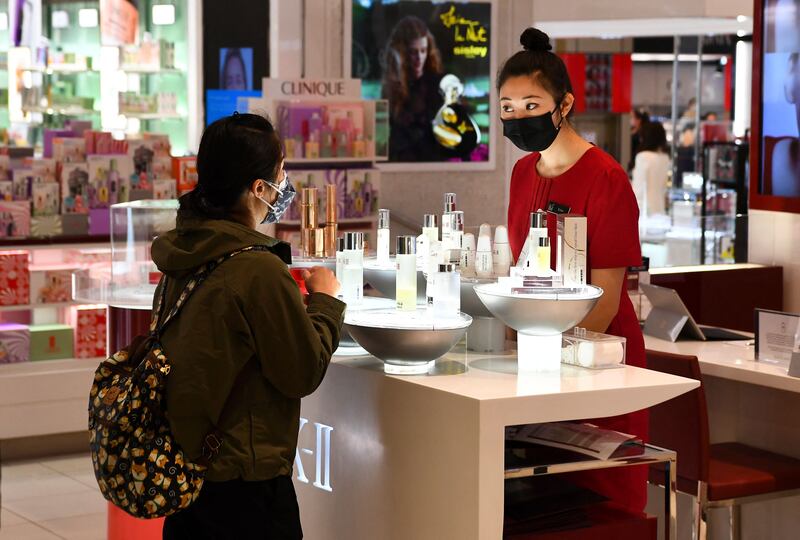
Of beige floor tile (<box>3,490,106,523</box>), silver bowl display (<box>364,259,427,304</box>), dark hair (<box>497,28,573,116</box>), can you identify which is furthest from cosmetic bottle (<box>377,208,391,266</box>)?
beige floor tile (<box>3,490,106,523</box>)

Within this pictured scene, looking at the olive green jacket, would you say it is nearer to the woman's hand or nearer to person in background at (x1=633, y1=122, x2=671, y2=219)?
the woman's hand

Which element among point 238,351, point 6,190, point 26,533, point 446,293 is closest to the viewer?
point 238,351

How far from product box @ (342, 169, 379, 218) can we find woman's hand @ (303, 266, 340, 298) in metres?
3.84

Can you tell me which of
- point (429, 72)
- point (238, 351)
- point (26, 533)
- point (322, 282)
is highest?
point (429, 72)

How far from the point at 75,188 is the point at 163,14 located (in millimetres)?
2337

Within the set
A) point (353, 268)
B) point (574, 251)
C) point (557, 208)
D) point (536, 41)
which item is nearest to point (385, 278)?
point (353, 268)

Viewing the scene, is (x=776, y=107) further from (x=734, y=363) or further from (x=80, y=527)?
(x=80, y=527)

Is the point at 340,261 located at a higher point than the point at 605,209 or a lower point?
lower

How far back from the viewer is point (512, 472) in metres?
2.51

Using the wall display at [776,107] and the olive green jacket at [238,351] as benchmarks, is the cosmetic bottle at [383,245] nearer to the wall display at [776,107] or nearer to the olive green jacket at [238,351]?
the olive green jacket at [238,351]

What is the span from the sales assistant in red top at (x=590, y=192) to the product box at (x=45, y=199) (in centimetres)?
365

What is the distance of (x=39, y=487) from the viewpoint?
18.2 ft

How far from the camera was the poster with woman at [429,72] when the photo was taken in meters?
8.02

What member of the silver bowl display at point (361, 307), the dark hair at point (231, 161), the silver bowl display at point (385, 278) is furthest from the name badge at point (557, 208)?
the dark hair at point (231, 161)
